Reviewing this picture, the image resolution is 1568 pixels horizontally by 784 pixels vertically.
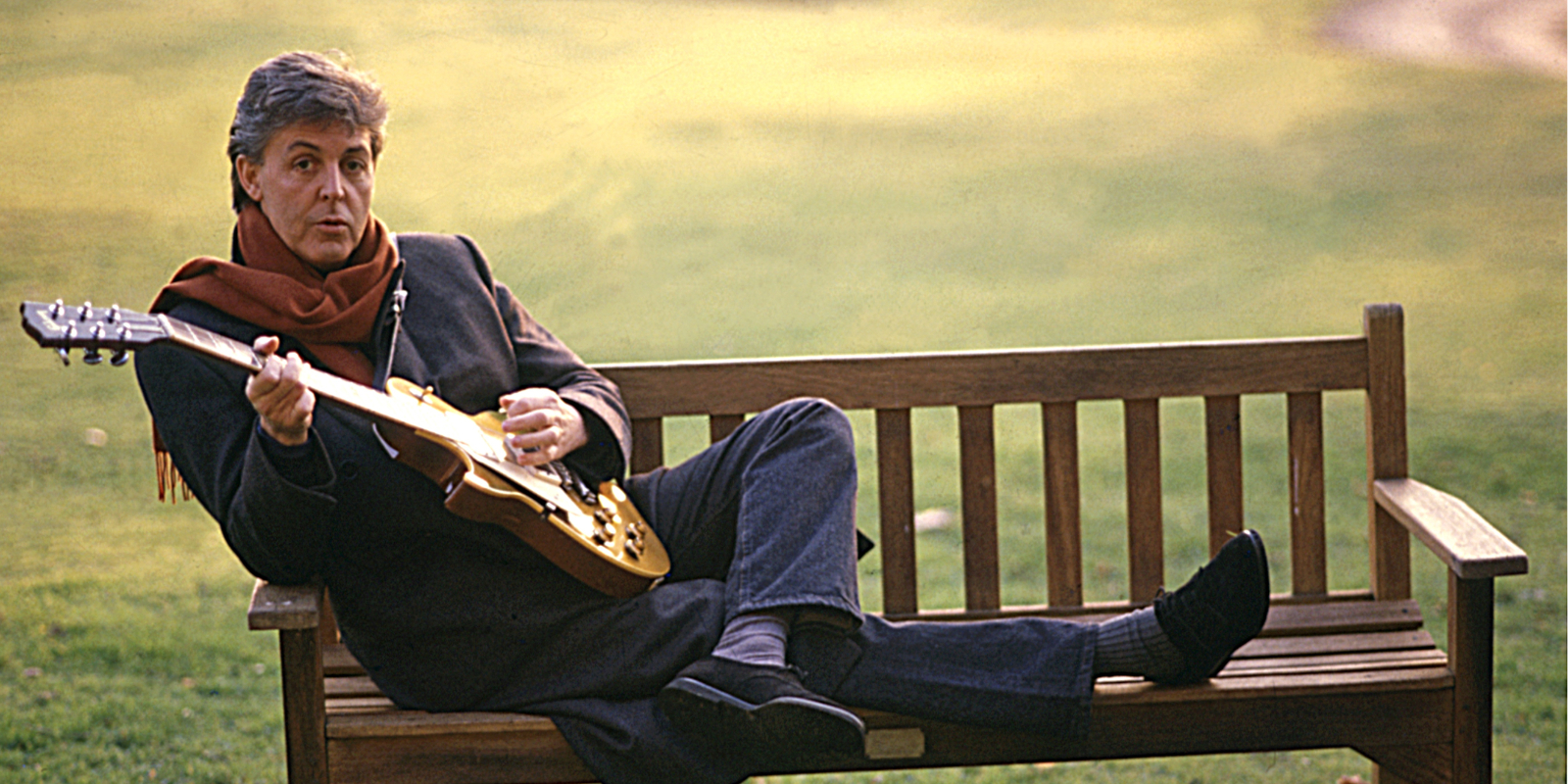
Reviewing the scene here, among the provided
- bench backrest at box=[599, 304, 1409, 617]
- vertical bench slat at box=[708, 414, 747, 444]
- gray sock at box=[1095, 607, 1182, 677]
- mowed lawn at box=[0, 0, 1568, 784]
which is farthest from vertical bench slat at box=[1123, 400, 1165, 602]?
mowed lawn at box=[0, 0, 1568, 784]

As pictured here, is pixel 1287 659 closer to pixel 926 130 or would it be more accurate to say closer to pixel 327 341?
pixel 327 341

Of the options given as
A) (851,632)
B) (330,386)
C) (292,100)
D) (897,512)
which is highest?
(292,100)

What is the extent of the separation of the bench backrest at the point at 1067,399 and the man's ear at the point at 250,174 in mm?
841

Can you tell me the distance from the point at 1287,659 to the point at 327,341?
→ 75.3 inches

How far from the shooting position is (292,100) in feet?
9.47

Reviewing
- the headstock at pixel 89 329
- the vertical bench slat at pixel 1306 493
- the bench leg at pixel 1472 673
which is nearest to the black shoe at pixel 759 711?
the headstock at pixel 89 329

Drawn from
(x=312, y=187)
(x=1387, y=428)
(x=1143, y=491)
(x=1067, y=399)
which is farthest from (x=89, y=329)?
(x=1387, y=428)

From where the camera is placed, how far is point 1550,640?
5.29 m

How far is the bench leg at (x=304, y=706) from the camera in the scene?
2.79 metres

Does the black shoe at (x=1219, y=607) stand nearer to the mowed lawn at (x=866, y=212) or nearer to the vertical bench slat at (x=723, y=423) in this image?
the vertical bench slat at (x=723, y=423)

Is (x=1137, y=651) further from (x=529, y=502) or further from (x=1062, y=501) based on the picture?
(x=529, y=502)

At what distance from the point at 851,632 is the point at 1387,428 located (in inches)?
53.7

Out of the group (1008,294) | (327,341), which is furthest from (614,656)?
(1008,294)

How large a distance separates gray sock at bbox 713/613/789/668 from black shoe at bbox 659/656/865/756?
2 cm
